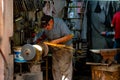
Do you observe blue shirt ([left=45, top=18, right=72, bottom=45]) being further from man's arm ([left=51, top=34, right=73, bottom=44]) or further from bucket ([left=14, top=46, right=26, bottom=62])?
bucket ([left=14, top=46, right=26, bottom=62])

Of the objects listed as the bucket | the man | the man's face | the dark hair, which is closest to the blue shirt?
the man

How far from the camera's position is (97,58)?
27.9 ft

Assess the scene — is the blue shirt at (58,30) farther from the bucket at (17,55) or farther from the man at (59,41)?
the bucket at (17,55)

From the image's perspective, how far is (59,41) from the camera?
4957mm

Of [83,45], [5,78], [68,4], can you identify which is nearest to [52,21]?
[5,78]

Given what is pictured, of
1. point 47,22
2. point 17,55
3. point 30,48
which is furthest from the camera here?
point 47,22

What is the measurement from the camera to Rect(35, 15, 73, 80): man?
4971mm

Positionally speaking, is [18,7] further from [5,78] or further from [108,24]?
[108,24]

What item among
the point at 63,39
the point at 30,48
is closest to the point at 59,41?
the point at 63,39

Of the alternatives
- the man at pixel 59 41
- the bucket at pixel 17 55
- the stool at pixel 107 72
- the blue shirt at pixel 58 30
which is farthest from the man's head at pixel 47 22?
the stool at pixel 107 72

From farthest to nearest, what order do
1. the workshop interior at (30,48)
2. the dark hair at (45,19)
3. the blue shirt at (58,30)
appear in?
the blue shirt at (58,30), the dark hair at (45,19), the workshop interior at (30,48)

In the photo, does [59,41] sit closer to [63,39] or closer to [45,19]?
[63,39]

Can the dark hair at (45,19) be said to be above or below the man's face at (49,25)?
above

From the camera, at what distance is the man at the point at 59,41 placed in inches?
196
